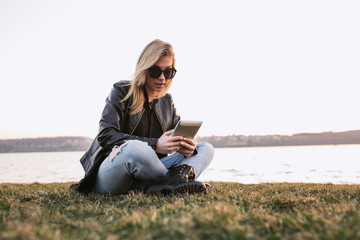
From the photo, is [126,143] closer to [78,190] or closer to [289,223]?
[78,190]

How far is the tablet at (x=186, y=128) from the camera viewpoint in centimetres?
292

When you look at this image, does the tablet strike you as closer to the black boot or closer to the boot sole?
the black boot

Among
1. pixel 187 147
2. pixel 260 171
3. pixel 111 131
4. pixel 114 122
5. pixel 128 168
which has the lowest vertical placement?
pixel 260 171

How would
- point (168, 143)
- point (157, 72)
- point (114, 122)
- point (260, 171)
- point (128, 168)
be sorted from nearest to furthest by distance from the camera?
point (128, 168) → point (168, 143) → point (114, 122) → point (157, 72) → point (260, 171)

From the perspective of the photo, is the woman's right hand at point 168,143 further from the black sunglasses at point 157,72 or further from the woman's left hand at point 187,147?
the black sunglasses at point 157,72

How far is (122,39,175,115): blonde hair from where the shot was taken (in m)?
3.51

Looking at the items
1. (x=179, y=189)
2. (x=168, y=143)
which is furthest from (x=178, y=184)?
(x=168, y=143)

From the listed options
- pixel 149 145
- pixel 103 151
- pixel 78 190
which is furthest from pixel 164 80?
pixel 78 190

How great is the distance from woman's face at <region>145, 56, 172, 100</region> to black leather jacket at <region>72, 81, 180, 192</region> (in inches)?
11.2

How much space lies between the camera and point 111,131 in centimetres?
314

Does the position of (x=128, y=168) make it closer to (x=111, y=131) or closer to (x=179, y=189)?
(x=111, y=131)

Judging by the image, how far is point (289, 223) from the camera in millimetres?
1615

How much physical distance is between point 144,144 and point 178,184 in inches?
22.0

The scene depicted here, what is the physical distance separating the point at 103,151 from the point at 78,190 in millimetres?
596
